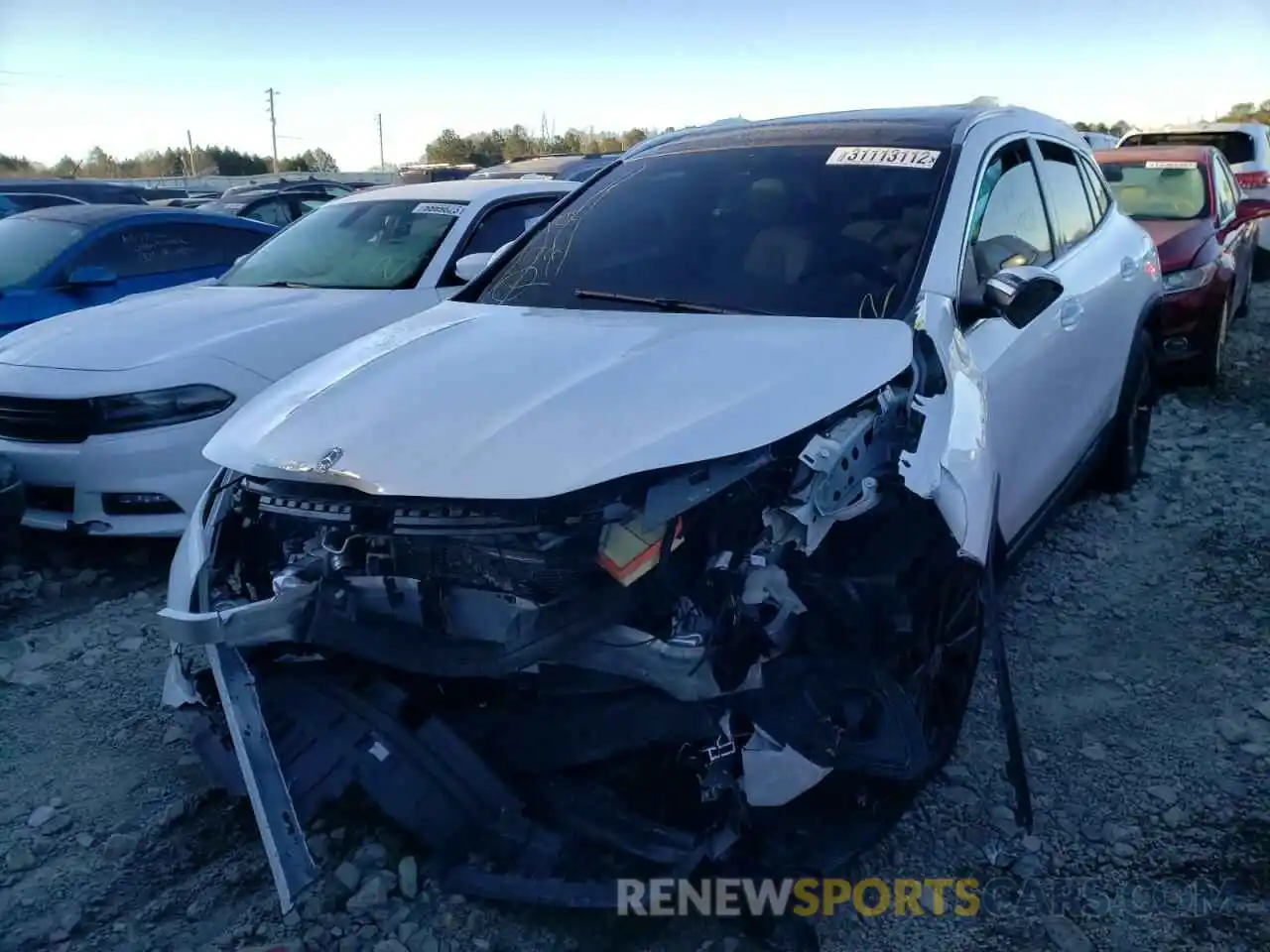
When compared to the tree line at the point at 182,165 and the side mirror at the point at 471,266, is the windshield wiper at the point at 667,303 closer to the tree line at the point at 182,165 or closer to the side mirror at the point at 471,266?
the side mirror at the point at 471,266

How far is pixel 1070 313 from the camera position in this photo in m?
3.69

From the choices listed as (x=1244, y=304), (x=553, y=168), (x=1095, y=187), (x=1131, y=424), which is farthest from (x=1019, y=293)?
(x=553, y=168)

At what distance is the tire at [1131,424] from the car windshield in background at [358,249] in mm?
3393

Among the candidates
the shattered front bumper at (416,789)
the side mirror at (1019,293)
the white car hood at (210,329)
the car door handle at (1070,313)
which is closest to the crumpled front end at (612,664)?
the shattered front bumper at (416,789)

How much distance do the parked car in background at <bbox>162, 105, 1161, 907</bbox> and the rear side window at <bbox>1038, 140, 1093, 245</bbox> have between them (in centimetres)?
133

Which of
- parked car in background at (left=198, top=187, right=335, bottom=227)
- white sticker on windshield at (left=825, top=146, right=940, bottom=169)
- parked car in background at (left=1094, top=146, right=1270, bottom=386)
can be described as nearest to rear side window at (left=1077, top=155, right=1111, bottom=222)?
parked car in background at (left=1094, top=146, right=1270, bottom=386)

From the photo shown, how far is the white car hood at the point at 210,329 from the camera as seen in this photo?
14.9 feet

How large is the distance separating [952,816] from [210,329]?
3.68m

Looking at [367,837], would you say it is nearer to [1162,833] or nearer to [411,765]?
[411,765]

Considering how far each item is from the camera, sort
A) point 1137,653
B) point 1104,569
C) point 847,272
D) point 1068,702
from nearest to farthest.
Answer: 1. point 847,272
2. point 1068,702
3. point 1137,653
4. point 1104,569

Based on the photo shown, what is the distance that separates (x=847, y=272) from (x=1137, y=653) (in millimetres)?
1734

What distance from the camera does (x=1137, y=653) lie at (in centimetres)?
363

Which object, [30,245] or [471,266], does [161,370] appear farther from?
[30,245]

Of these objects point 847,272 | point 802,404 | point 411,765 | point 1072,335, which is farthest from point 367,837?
point 1072,335
